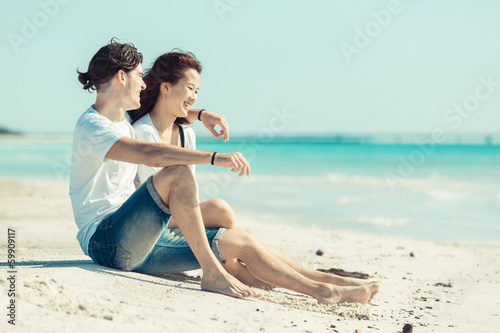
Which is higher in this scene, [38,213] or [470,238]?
[470,238]

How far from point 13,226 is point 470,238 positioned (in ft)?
20.3

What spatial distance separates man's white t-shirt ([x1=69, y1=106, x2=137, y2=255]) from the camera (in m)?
3.05

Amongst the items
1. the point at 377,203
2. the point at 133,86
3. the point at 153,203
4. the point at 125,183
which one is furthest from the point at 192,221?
the point at 377,203

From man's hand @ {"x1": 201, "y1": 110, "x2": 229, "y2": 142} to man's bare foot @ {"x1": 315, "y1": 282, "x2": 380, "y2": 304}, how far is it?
50.5 inches

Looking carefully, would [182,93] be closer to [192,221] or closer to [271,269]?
[192,221]

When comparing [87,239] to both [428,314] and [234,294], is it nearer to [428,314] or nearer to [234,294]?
[234,294]

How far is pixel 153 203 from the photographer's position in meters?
3.04

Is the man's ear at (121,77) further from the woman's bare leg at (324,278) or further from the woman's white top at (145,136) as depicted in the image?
the woman's bare leg at (324,278)

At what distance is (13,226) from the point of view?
6.44 m

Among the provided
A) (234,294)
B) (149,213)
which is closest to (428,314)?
(234,294)

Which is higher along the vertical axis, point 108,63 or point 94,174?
point 108,63

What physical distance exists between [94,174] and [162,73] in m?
0.96

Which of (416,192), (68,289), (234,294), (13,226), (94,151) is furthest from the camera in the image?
(416,192)

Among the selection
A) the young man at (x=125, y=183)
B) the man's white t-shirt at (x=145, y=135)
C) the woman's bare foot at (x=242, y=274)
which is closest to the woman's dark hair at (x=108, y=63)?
the young man at (x=125, y=183)
